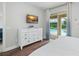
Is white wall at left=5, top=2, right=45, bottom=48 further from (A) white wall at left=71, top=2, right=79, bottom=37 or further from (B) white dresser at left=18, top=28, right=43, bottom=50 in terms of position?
(A) white wall at left=71, top=2, right=79, bottom=37

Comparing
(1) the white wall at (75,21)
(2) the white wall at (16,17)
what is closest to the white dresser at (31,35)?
(2) the white wall at (16,17)

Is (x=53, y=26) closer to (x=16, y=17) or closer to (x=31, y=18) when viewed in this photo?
(x=31, y=18)

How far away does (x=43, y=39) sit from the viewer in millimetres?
1803

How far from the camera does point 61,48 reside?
154cm

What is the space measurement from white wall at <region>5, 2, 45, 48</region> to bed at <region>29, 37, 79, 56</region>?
45 centimetres

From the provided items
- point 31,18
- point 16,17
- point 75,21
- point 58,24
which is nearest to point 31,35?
point 31,18

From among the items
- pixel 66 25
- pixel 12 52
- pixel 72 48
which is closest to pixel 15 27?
pixel 12 52

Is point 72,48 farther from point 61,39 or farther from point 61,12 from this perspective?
point 61,12

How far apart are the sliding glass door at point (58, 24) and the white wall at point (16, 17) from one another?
190 millimetres

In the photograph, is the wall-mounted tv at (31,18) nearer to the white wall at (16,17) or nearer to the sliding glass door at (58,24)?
the white wall at (16,17)

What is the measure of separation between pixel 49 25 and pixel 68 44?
18.6 inches

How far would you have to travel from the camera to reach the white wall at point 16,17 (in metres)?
1.58

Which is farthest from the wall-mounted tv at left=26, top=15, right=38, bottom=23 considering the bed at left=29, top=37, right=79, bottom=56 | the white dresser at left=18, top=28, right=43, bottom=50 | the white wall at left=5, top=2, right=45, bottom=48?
the bed at left=29, top=37, right=79, bottom=56

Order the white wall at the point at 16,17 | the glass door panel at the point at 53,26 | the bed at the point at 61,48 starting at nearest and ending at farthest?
1. the bed at the point at 61,48
2. the white wall at the point at 16,17
3. the glass door panel at the point at 53,26
